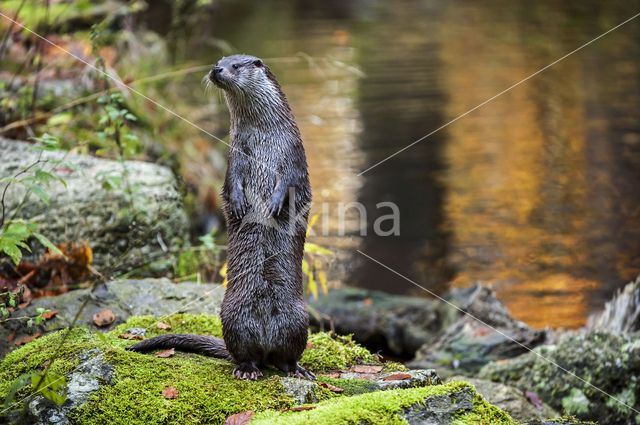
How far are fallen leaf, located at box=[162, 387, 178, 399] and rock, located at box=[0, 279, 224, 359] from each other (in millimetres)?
1727

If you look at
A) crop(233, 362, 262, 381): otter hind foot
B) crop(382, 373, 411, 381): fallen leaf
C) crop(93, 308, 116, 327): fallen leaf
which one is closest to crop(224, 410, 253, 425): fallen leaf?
crop(233, 362, 262, 381): otter hind foot

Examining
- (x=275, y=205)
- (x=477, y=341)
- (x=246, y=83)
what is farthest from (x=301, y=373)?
(x=477, y=341)

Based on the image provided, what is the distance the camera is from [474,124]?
1831 cm

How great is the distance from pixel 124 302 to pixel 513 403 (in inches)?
134

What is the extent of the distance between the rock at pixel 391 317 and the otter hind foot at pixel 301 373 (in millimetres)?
3812

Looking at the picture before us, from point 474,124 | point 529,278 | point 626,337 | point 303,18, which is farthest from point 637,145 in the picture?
point 303,18

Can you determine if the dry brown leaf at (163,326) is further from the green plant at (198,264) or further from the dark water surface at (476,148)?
the dark water surface at (476,148)

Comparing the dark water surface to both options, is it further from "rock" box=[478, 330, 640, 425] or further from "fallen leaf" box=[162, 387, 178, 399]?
"fallen leaf" box=[162, 387, 178, 399]

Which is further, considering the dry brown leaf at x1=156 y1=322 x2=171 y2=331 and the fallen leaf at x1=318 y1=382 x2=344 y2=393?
the dry brown leaf at x1=156 y1=322 x2=171 y2=331

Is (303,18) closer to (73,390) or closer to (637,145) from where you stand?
(637,145)

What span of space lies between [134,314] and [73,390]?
1856 mm

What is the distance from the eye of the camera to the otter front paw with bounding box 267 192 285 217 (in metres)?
4.46

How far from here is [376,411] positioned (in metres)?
3.84

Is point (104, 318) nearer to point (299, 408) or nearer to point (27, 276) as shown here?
point (27, 276)
